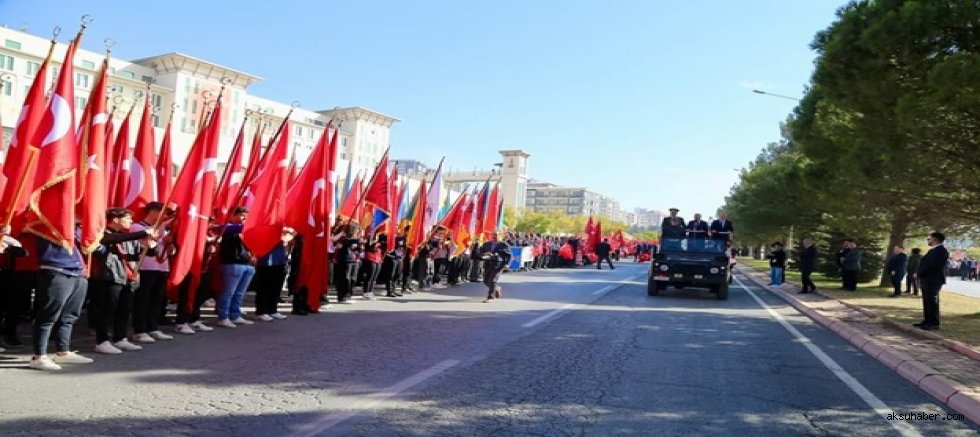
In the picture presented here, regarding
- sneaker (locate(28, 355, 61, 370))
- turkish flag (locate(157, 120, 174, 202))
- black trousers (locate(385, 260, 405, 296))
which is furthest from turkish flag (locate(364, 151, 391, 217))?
sneaker (locate(28, 355, 61, 370))

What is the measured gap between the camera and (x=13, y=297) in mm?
7770

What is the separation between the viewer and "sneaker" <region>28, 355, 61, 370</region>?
6582mm

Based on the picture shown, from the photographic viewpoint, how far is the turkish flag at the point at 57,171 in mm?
6680

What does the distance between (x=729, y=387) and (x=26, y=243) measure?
24.2 feet

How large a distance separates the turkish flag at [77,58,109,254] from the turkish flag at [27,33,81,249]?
8.0 inches

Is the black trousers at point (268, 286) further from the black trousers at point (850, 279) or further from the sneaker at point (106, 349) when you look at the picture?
the black trousers at point (850, 279)

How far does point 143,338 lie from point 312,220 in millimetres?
3576

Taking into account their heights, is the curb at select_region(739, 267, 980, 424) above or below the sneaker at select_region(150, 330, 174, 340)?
above

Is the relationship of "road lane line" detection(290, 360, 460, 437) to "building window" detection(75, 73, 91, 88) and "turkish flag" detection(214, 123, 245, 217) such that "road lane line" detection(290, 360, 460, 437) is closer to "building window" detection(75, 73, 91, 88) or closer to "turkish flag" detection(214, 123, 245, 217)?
"turkish flag" detection(214, 123, 245, 217)

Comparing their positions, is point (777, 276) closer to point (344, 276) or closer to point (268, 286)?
point (344, 276)

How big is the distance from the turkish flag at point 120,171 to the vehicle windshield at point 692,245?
562 inches

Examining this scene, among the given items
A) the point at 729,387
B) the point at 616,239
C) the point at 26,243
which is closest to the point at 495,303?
the point at 729,387

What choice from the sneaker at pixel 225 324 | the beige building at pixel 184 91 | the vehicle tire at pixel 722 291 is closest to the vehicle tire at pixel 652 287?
the vehicle tire at pixel 722 291

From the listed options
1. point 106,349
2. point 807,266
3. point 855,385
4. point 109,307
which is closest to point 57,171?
point 109,307
